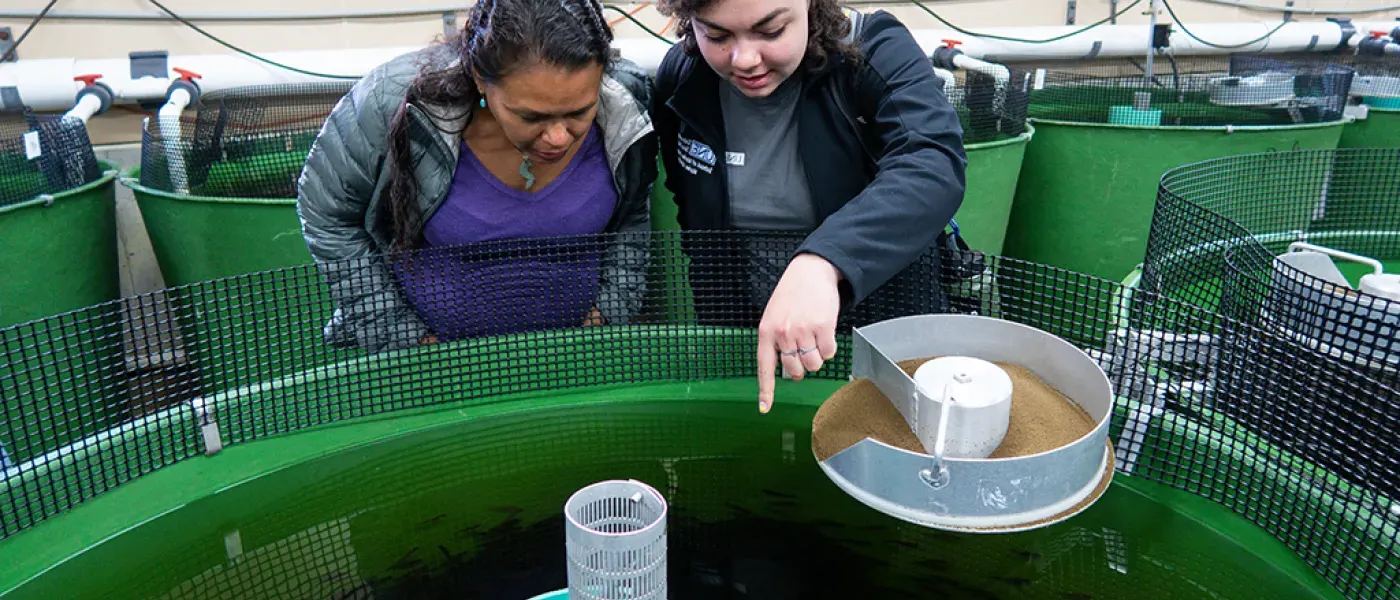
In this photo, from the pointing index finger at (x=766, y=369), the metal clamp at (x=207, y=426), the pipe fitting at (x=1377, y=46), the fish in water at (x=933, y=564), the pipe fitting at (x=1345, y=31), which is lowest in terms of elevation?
the fish in water at (x=933, y=564)

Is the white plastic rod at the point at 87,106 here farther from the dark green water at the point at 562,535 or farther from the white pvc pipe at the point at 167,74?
the dark green water at the point at 562,535

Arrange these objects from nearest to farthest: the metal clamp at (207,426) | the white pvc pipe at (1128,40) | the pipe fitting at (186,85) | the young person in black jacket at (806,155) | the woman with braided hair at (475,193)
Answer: the young person in black jacket at (806,155)
the metal clamp at (207,426)
the woman with braided hair at (475,193)
the pipe fitting at (186,85)
the white pvc pipe at (1128,40)

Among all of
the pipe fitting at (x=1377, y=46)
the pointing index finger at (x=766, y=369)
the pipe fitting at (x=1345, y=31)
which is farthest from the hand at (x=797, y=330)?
the pipe fitting at (x=1345, y=31)

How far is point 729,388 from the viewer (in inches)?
53.6

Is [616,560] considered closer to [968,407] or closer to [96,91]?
[968,407]

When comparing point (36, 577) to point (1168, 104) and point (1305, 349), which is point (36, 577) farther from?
point (1168, 104)

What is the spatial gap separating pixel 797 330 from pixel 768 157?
0.50 m

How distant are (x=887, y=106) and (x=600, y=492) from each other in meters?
0.72

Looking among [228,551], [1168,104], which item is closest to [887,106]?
[228,551]

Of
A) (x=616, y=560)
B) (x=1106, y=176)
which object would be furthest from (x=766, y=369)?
(x=1106, y=176)

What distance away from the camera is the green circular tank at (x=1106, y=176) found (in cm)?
289

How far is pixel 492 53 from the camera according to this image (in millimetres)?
1191

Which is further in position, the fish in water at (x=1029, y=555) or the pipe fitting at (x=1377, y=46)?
the pipe fitting at (x=1377, y=46)

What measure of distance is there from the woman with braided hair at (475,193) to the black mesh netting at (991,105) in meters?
1.64
